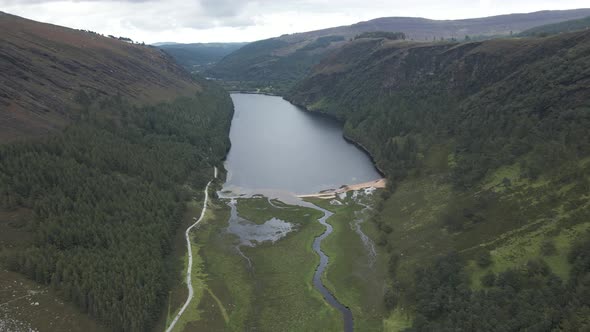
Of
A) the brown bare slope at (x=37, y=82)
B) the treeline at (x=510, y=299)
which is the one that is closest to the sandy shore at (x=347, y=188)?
the treeline at (x=510, y=299)

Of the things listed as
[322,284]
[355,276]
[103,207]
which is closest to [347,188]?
[355,276]

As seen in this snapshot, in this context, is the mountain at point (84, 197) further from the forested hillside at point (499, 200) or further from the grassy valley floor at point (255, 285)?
the forested hillside at point (499, 200)

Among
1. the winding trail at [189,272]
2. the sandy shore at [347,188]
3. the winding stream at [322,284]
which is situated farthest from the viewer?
the sandy shore at [347,188]

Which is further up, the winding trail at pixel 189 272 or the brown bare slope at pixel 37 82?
the brown bare slope at pixel 37 82

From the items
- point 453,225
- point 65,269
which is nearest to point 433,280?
point 453,225

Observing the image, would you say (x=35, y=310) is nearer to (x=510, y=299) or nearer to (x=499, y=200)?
(x=510, y=299)

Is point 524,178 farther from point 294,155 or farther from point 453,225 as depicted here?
point 294,155
